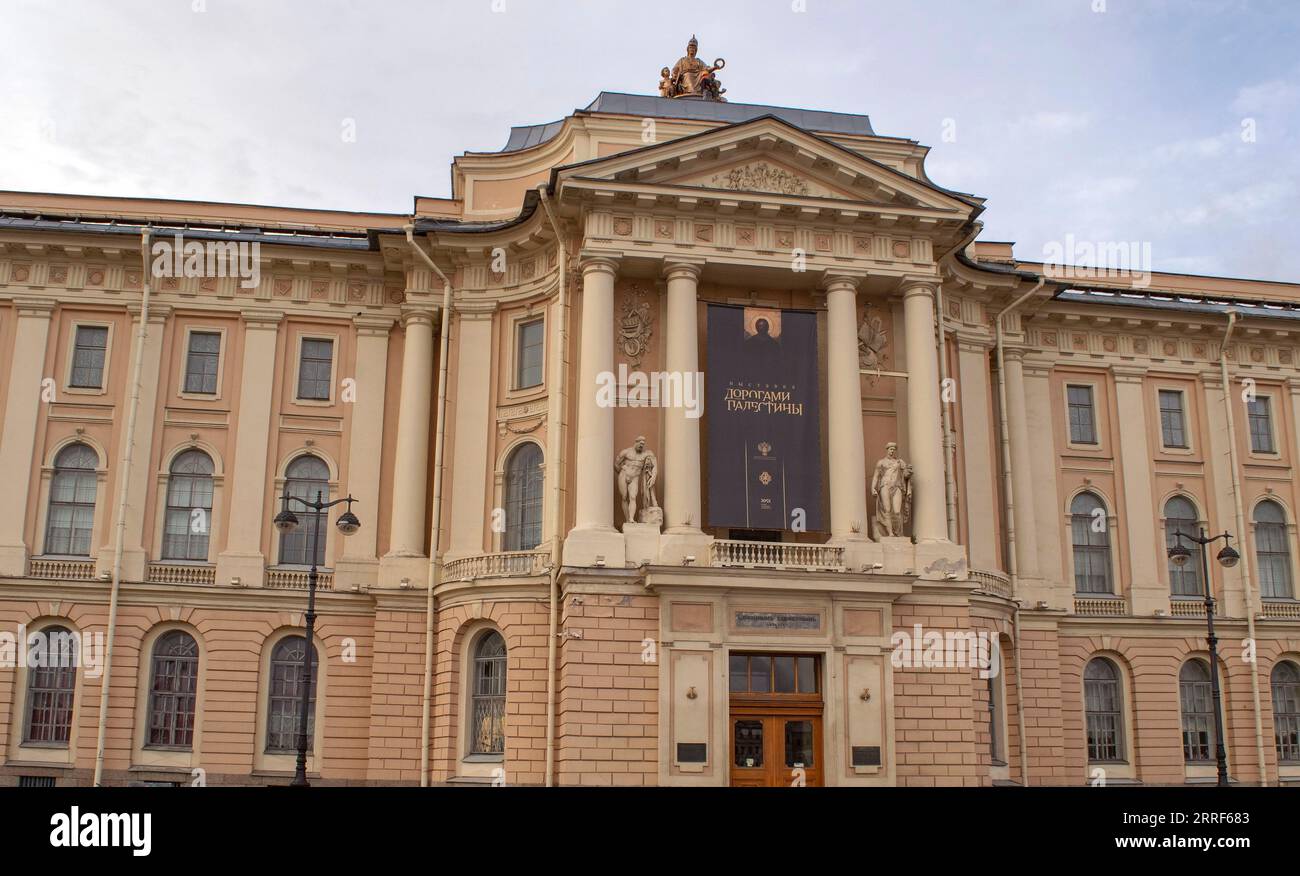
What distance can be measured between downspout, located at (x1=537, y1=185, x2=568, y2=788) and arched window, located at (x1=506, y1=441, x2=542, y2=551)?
122 centimetres

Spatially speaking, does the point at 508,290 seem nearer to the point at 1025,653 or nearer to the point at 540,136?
the point at 540,136

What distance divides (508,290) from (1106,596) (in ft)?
62.8

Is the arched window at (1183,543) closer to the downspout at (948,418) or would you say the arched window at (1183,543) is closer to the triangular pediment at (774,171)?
the downspout at (948,418)

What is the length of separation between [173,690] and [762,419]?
16366 mm

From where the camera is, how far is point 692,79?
127 feet

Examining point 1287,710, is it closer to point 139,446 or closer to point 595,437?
point 595,437

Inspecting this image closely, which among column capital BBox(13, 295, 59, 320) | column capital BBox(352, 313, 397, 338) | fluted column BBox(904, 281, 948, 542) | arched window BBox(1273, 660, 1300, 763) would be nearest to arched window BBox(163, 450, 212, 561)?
column capital BBox(352, 313, 397, 338)

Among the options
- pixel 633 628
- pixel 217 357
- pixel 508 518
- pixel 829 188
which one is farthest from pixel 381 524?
pixel 829 188

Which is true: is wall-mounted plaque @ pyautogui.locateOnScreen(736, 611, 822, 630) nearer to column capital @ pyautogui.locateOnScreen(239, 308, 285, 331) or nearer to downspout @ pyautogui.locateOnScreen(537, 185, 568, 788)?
downspout @ pyautogui.locateOnScreen(537, 185, 568, 788)

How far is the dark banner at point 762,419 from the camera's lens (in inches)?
1210

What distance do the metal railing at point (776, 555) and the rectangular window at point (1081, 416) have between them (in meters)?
12.6

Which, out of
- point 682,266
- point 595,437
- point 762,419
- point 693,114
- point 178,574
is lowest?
point 178,574

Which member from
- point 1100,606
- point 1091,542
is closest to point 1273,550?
point 1091,542
